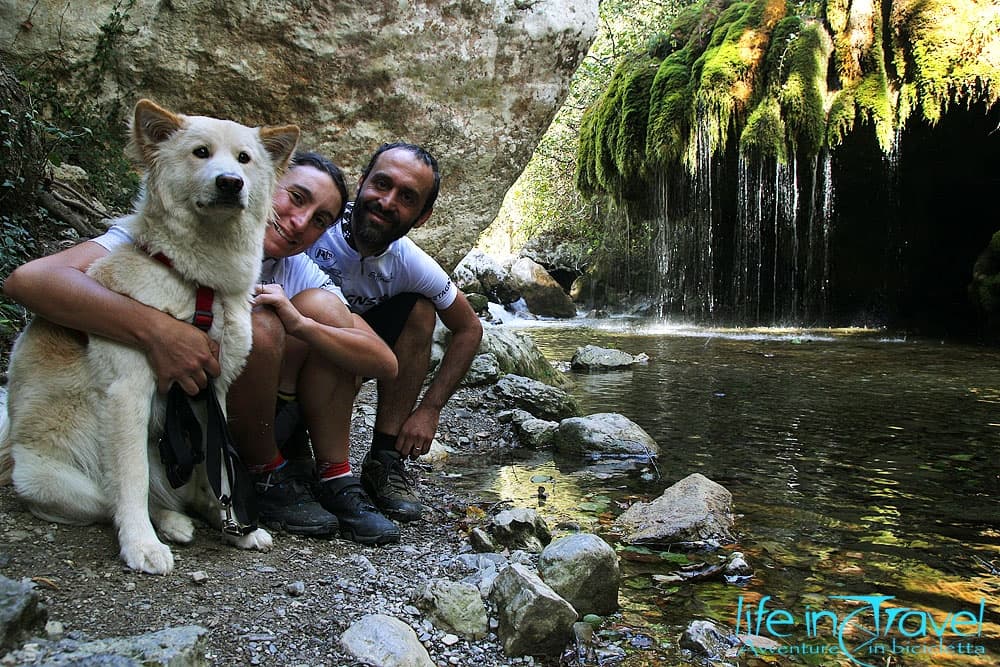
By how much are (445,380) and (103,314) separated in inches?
64.8

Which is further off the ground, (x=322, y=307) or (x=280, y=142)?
(x=280, y=142)

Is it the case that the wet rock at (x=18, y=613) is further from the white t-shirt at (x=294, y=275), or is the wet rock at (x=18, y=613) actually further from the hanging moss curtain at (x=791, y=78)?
the hanging moss curtain at (x=791, y=78)

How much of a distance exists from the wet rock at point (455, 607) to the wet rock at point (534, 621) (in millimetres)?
62

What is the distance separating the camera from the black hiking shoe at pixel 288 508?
95.9 inches

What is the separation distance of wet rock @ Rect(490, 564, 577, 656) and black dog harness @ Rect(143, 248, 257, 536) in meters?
0.84

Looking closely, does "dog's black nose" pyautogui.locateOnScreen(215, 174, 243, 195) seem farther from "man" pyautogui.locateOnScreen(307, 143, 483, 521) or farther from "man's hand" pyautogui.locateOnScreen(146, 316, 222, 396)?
"man" pyautogui.locateOnScreen(307, 143, 483, 521)

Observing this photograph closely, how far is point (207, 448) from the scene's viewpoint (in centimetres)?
209

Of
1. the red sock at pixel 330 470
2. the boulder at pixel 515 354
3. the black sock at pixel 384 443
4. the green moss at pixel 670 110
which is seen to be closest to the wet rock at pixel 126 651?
the red sock at pixel 330 470

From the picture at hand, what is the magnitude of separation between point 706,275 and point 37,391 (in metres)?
13.8

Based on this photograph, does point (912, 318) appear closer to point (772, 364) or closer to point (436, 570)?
point (772, 364)

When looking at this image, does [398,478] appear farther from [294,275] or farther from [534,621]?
[534,621]

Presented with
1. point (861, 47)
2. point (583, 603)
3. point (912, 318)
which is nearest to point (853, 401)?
point (583, 603)
